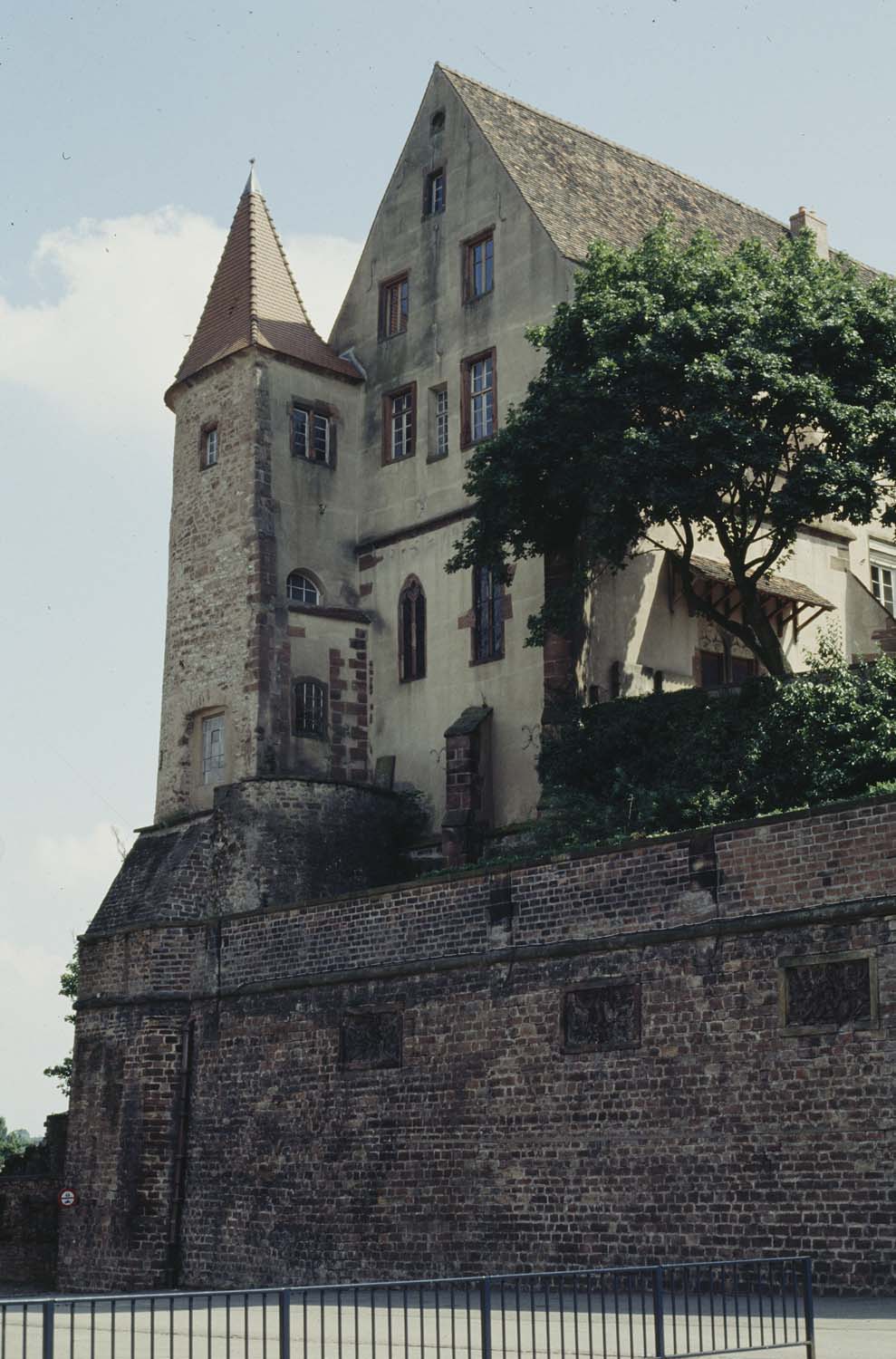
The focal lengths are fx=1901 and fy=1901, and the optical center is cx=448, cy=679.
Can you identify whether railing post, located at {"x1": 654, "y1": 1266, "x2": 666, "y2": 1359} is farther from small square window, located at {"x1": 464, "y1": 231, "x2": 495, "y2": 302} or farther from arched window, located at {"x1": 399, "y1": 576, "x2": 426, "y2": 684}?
small square window, located at {"x1": 464, "y1": 231, "x2": 495, "y2": 302}

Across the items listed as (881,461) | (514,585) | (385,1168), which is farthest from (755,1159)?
(514,585)

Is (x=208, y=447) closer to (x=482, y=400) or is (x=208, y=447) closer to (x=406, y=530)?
(x=406, y=530)

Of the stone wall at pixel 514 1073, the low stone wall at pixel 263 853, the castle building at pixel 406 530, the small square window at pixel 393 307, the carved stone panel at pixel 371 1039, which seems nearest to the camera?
the stone wall at pixel 514 1073

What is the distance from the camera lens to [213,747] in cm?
3475

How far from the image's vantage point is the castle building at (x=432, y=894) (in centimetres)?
2073

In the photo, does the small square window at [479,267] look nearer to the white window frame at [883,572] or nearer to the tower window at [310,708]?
the tower window at [310,708]

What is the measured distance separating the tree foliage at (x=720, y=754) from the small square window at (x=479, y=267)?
29.9 feet

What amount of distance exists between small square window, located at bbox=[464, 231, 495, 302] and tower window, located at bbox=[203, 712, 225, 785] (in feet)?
29.7

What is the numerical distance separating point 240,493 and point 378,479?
278 centimetres

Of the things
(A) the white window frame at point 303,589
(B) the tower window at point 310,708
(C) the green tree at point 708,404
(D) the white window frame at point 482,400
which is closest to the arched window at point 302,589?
(A) the white window frame at point 303,589

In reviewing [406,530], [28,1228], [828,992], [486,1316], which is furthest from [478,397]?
[486,1316]

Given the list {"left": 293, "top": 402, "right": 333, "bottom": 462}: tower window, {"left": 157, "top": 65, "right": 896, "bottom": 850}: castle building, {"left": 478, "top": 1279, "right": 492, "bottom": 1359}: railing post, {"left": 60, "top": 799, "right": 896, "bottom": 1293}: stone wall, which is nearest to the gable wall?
{"left": 157, "top": 65, "right": 896, "bottom": 850}: castle building

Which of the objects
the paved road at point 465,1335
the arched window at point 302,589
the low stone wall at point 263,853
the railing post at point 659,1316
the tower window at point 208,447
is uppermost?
the tower window at point 208,447

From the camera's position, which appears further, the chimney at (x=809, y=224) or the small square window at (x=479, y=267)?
the chimney at (x=809, y=224)
